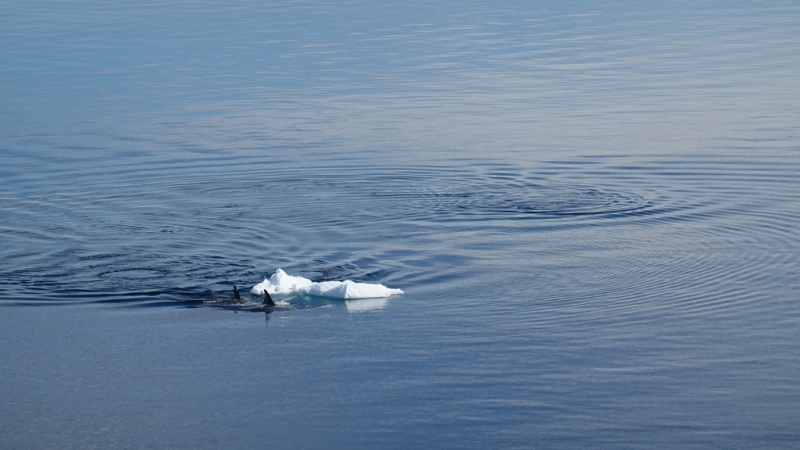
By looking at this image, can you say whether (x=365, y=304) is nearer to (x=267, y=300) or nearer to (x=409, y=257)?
(x=267, y=300)

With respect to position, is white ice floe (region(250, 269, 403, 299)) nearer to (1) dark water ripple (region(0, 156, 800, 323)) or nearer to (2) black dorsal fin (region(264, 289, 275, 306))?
(2) black dorsal fin (region(264, 289, 275, 306))

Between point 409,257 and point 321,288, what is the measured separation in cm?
183

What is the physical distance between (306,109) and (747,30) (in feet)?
80.0

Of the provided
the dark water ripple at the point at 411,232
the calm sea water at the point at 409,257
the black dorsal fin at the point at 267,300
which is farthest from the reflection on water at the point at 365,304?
the black dorsal fin at the point at 267,300

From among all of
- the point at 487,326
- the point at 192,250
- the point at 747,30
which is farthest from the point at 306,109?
the point at 747,30

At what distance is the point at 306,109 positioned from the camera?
1005 inches

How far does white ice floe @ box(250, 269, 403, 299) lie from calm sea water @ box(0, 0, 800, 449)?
0.17 m

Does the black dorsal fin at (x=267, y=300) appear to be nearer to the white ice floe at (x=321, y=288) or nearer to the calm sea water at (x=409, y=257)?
the calm sea water at (x=409, y=257)

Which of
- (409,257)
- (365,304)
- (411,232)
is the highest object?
Result: (411,232)

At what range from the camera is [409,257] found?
1340 centimetres

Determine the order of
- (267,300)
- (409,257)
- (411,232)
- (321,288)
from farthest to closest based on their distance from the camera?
1. (411,232)
2. (409,257)
3. (321,288)
4. (267,300)

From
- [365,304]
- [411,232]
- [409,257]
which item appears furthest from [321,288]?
[411,232]

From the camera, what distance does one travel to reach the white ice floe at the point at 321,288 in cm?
1179

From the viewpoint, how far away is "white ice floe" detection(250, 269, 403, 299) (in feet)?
38.7
